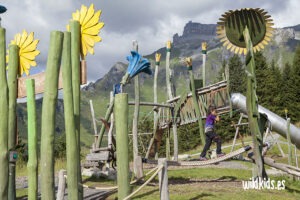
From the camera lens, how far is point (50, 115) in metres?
4.90

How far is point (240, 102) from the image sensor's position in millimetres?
15508

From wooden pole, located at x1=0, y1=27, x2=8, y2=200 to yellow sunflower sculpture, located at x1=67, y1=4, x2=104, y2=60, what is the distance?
120 cm

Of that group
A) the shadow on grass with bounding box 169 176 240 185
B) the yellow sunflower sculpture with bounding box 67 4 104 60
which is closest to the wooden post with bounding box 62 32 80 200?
the yellow sunflower sculpture with bounding box 67 4 104 60

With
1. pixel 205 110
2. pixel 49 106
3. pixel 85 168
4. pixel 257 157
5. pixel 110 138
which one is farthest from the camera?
pixel 205 110

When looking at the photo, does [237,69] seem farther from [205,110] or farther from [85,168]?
[85,168]

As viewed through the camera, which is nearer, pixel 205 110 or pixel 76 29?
pixel 76 29

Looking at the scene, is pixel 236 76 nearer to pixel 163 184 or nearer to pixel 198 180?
pixel 198 180

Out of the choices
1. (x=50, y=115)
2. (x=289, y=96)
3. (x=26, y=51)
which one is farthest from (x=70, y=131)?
(x=289, y=96)

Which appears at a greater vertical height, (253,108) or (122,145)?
(253,108)

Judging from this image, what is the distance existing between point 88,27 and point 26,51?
1.30 metres

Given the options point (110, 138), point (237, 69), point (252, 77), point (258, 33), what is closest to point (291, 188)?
point (252, 77)

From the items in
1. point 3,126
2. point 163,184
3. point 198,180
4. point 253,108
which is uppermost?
point 253,108

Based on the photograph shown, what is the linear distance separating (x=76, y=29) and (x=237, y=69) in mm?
43961

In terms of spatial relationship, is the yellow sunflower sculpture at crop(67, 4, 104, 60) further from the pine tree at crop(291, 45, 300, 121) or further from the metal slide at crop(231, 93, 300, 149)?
the pine tree at crop(291, 45, 300, 121)
